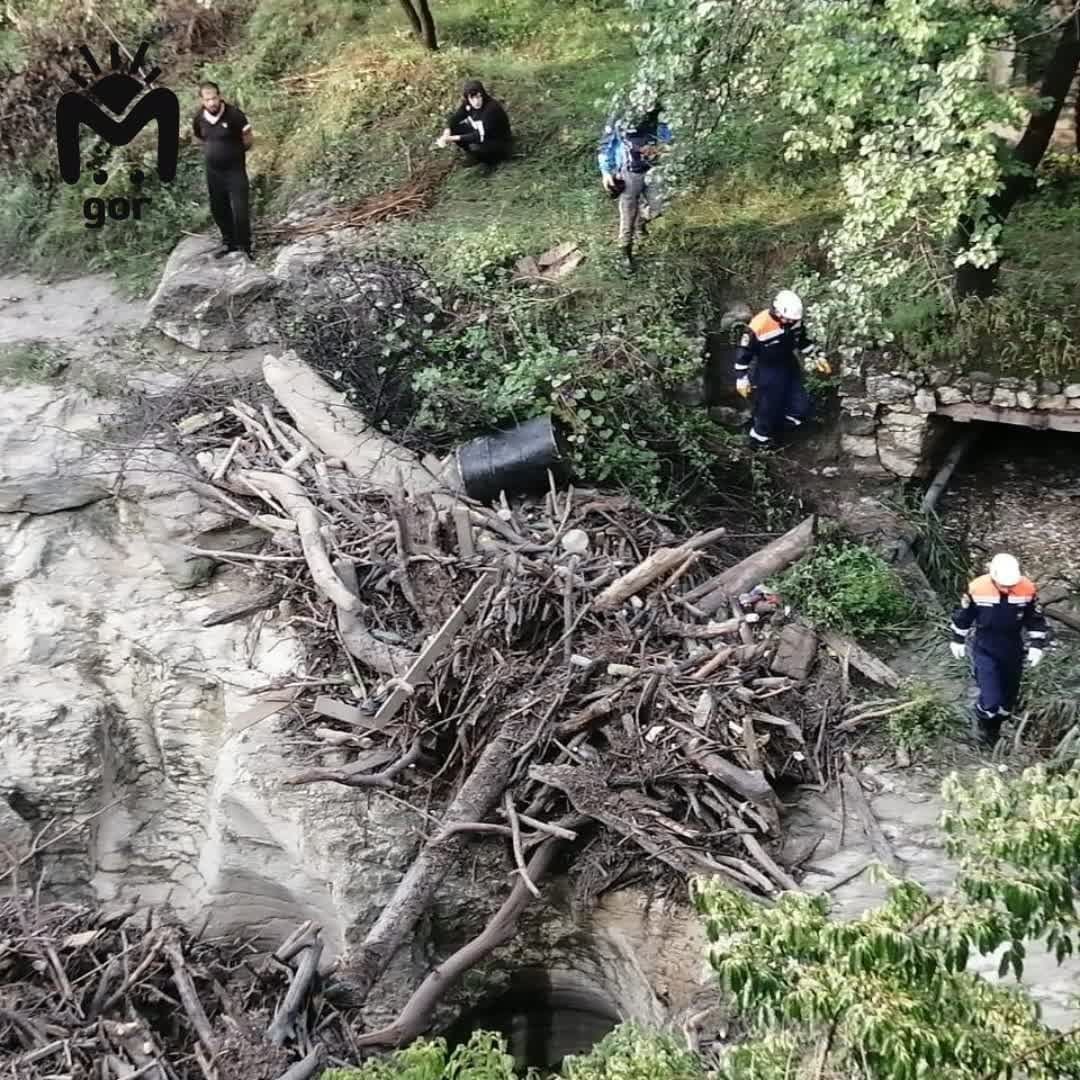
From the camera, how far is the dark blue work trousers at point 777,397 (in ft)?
27.1

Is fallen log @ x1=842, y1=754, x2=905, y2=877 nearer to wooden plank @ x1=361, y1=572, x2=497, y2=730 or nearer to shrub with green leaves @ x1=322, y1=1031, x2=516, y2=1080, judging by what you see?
wooden plank @ x1=361, y1=572, x2=497, y2=730

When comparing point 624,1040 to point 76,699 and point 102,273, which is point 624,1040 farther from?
point 102,273

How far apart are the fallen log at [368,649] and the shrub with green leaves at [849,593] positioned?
2.69m

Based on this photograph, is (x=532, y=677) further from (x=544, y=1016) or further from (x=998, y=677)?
(x=998, y=677)

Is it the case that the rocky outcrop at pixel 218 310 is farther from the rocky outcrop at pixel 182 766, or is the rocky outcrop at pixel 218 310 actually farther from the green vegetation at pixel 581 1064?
the green vegetation at pixel 581 1064

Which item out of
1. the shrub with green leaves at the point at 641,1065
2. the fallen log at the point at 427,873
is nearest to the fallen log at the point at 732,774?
the fallen log at the point at 427,873

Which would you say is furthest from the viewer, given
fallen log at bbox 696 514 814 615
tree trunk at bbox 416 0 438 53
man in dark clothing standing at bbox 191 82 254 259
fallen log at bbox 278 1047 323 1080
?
tree trunk at bbox 416 0 438 53

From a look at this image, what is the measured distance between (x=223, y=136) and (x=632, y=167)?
3355mm

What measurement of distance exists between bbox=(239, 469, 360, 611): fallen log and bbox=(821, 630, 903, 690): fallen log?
306cm

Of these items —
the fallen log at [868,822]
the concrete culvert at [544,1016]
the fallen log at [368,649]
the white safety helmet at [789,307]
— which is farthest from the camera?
the white safety helmet at [789,307]

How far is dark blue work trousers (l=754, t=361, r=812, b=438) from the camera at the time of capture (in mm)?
8258

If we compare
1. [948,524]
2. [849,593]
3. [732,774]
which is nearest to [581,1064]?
[732,774]

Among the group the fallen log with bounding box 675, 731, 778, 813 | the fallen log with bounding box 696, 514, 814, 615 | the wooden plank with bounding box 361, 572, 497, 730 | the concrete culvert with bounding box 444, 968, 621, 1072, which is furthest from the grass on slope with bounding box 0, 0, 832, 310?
the concrete culvert with bounding box 444, 968, 621, 1072

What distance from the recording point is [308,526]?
738 cm
